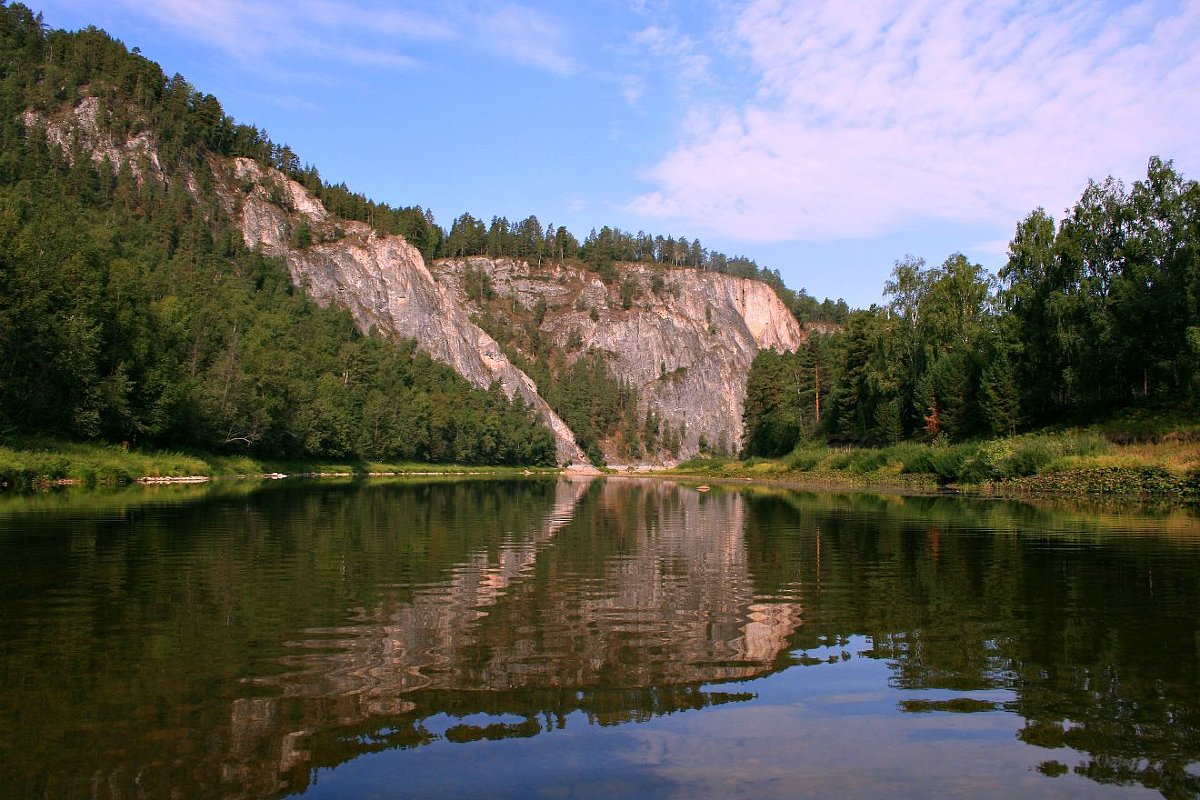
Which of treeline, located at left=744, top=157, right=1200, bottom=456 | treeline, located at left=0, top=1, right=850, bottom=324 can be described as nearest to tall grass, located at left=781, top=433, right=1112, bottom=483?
treeline, located at left=744, top=157, right=1200, bottom=456

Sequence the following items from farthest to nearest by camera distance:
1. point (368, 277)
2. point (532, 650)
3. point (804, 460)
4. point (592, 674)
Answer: point (368, 277)
point (804, 460)
point (532, 650)
point (592, 674)

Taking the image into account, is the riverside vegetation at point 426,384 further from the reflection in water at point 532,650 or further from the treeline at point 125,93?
the reflection in water at point 532,650

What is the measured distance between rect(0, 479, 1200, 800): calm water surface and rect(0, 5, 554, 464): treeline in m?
44.8

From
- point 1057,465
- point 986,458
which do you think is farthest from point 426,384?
point 1057,465

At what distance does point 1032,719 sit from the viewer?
299 inches

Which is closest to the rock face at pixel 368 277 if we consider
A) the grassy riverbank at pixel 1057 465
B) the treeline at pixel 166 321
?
the treeline at pixel 166 321

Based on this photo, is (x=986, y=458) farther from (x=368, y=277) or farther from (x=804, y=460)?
(x=368, y=277)

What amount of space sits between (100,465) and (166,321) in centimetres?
2508

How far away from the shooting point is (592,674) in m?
9.02

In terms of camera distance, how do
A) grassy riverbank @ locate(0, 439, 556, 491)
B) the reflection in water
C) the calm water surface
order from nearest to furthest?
the calm water surface, the reflection in water, grassy riverbank @ locate(0, 439, 556, 491)

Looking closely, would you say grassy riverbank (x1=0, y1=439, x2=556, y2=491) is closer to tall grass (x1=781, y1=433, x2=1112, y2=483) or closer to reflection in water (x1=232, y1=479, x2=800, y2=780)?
reflection in water (x1=232, y1=479, x2=800, y2=780)

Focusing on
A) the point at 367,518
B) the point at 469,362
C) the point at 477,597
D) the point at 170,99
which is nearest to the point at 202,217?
the point at 170,99

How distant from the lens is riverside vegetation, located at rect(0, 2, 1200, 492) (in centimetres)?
5344

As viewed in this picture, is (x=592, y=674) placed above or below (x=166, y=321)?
below
